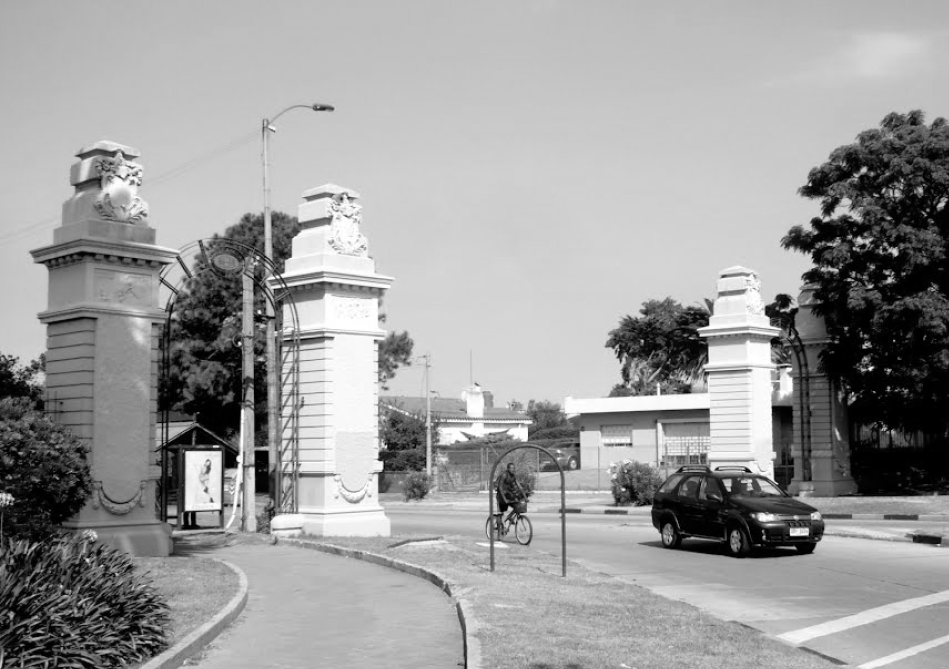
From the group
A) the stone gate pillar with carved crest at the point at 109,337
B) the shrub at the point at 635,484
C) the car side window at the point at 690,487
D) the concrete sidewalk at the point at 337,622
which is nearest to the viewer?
the concrete sidewalk at the point at 337,622

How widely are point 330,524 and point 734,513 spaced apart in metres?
8.16

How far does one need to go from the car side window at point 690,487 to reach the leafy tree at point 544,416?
83.5m

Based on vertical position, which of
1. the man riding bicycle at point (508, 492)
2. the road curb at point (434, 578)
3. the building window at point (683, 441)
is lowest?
the road curb at point (434, 578)

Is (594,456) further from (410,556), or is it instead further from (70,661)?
(70,661)

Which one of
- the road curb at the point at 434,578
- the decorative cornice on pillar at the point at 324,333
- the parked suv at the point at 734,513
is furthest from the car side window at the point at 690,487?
the decorative cornice on pillar at the point at 324,333

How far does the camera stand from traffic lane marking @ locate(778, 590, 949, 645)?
11.4 meters

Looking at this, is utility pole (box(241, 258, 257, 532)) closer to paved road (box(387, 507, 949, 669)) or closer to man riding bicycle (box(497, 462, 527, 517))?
paved road (box(387, 507, 949, 669))

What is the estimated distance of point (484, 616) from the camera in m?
11.3

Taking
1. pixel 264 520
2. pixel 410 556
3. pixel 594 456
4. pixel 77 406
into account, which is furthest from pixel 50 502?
pixel 594 456

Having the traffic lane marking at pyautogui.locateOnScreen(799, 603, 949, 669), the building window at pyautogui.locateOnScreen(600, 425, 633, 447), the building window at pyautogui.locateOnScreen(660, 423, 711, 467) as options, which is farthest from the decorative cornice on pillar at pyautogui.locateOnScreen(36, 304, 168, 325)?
the building window at pyautogui.locateOnScreen(600, 425, 633, 447)

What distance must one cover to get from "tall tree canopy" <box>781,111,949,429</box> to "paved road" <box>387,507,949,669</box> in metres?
10.9

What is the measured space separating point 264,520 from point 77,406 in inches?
297

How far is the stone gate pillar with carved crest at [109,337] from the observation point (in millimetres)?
17406

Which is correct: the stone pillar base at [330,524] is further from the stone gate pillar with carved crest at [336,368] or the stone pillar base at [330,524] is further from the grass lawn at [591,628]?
the grass lawn at [591,628]
